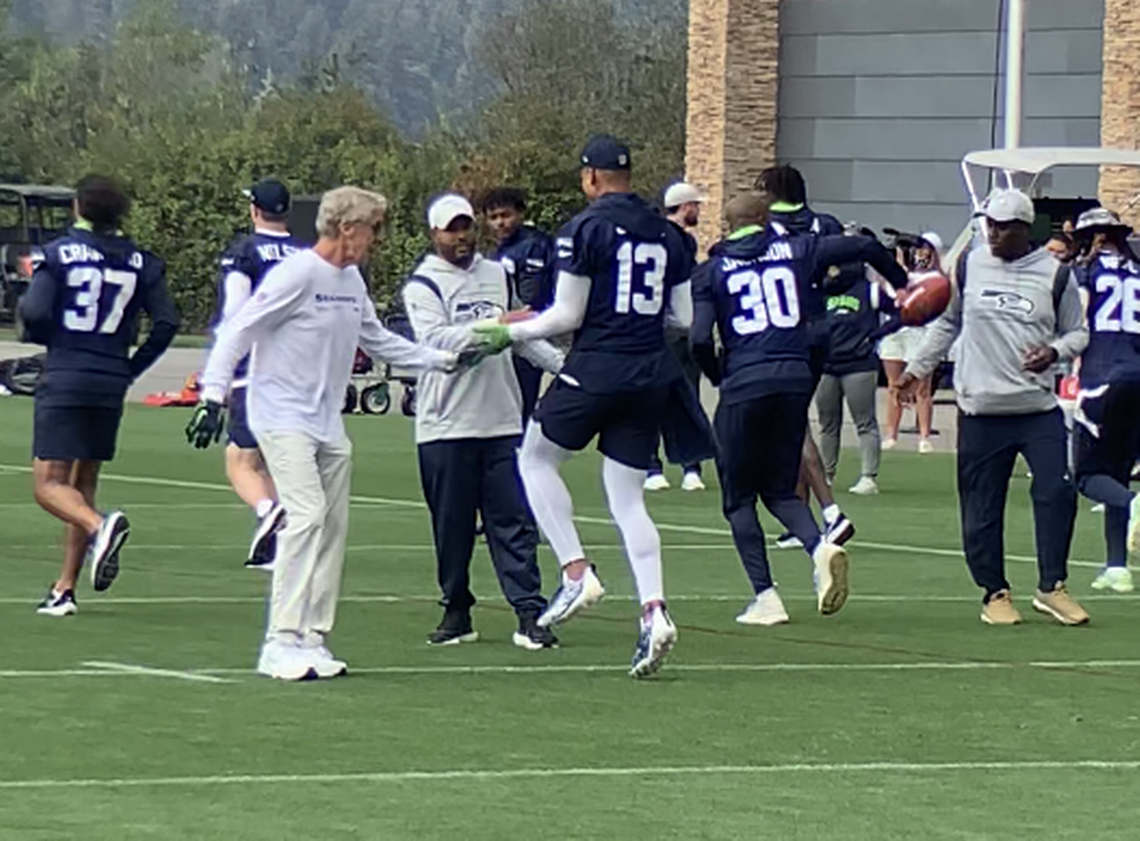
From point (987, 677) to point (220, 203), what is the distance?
155 feet

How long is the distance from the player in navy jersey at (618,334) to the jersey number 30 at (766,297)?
104 cm

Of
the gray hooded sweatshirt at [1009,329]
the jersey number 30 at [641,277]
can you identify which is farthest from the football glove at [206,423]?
the gray hooded sweatshirt at [1009,329]

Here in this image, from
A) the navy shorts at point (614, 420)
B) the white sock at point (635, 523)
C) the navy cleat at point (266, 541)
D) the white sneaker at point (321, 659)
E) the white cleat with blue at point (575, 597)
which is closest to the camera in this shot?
the white sneaker at point (321, 659)

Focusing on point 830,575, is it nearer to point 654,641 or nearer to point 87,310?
point 654,641

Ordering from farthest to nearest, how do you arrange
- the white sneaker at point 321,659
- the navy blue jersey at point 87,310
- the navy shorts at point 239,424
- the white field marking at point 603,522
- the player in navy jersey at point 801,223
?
1. the white field marking at point 603,522
2. the navy shorts at point 239,424
3. the player in navy jersey at point 801,223
4. the navy blue jersey at point 87,310
5. the white sneaker at point 321,659

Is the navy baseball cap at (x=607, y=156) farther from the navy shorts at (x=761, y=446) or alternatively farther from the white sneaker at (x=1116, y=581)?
the white sneaker at (x=1116, y=581)

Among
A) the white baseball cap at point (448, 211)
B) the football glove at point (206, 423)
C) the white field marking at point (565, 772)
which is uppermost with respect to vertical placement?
the white baseball cap at point (448, 211)

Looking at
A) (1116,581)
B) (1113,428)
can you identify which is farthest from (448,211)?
(1116,581)

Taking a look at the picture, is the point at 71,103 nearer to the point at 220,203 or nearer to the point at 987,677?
the point at 220,203

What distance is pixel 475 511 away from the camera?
40.4ft

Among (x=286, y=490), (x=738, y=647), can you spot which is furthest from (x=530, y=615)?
(x=286, y=490)

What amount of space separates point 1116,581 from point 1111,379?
1.02 metres

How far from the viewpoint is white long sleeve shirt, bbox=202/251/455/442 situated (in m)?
11.1

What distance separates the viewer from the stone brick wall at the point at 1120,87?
1615 inches
